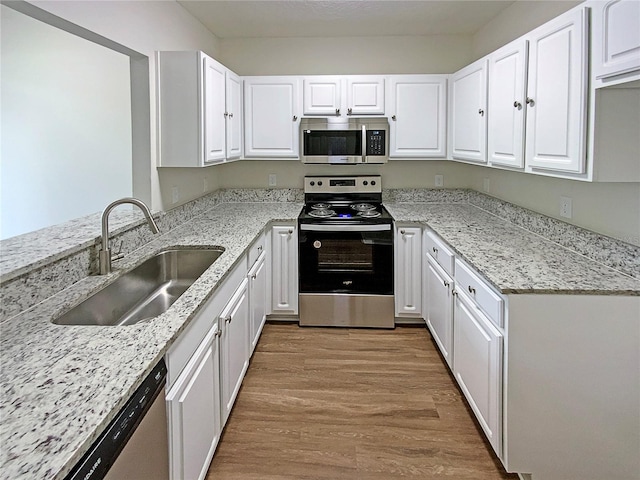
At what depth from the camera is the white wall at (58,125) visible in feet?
12.0

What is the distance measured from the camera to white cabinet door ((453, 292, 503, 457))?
2.05m

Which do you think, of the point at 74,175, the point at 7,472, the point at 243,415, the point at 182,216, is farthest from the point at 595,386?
the point at 74,175

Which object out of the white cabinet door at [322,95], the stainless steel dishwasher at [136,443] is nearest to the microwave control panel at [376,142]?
the white cabinet door at [322,95]

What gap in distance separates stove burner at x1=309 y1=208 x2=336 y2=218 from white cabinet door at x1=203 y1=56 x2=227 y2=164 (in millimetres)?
876

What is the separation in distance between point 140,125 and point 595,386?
272 cm

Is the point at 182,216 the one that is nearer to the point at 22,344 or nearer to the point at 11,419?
the point at 22,344

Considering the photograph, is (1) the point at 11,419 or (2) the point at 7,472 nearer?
(2) the point at 7,472

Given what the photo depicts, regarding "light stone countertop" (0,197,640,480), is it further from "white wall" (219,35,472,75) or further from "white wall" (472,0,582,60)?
"white wall" (219,35,472,75)

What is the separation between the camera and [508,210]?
11.4ft

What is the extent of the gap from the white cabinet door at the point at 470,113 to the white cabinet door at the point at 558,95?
28.8 inches

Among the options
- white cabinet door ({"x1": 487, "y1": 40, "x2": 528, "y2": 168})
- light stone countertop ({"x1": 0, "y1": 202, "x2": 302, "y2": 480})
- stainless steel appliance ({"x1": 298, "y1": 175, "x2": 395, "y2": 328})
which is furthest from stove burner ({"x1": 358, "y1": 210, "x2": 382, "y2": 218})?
light stone countertop ({"x1": 0, "y1": 202, "x2": 302, "y2": 480})

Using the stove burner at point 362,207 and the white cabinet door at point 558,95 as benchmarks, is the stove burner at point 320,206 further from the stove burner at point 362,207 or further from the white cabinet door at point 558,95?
the white cabinet door at point 558,95

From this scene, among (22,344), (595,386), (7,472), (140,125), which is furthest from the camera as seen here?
(140,125)

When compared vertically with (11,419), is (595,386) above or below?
below
